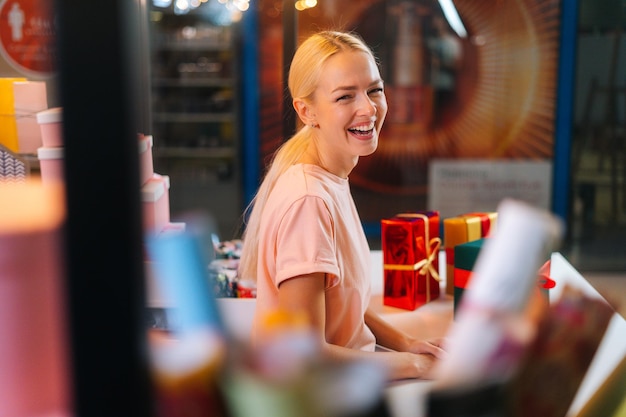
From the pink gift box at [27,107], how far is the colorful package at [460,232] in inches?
33.0

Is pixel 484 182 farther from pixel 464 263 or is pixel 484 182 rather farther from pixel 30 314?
pixel 30 314

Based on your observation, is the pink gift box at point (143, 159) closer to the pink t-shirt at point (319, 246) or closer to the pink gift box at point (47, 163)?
the pink gift box at point (47, 163)

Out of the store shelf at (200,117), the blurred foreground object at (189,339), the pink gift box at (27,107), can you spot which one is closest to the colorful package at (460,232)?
the pink gift box at (27,107)

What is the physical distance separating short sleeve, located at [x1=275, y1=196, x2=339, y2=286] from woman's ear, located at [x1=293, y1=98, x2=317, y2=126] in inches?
4.3

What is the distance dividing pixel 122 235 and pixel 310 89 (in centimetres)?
56

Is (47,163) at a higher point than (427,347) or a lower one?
higher

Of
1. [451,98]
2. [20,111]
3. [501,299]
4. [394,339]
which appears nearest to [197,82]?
[451,98]

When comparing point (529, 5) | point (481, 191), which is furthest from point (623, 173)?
point (529, 5)

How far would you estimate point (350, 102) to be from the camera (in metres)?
0.84

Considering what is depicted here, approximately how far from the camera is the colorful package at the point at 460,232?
1371 millimetres

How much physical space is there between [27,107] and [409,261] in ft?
2.44

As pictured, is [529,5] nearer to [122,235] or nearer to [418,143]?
[418,143]

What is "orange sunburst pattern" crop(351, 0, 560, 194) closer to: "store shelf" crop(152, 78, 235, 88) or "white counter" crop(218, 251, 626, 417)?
"store shelf" crop(152, 78, 235, 88)

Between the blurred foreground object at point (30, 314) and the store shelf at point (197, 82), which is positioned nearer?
the blurred foreground object at point (30, 314)
